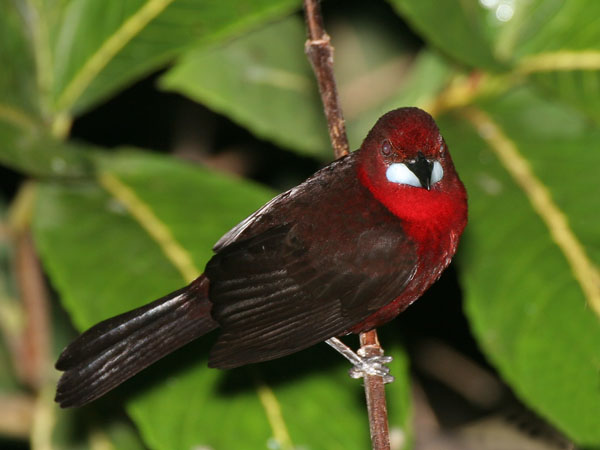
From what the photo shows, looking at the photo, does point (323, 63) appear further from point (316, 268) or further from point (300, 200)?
point (316, 268)

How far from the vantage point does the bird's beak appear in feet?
9.52

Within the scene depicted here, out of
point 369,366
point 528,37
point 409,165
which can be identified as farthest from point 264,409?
point 528,37

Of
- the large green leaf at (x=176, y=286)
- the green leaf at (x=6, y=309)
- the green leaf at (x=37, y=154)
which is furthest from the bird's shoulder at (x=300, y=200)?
the green leaf at (x=6, y=309)

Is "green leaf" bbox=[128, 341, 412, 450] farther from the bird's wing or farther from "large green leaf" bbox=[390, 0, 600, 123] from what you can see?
"large green leaf" bbox=[390, 0, 600, 123]

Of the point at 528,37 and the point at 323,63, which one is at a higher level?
the point at 528,37

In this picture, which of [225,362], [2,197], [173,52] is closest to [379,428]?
[225,362]

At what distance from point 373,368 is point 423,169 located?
1.89ft

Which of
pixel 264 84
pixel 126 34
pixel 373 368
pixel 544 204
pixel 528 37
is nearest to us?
pixel 373 368

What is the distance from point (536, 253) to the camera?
327 centimetres

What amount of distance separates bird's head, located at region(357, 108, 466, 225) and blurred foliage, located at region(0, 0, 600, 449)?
0.35m

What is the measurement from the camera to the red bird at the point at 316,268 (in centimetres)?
299

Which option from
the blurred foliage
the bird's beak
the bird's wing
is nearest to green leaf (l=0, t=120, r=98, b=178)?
the blurred foliage

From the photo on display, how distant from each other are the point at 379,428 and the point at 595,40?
1.79 m

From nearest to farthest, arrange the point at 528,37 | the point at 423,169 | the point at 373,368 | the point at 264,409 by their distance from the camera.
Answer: the point at 373,368, the point at 423,169, the point at 264,409, the point at 528,37
